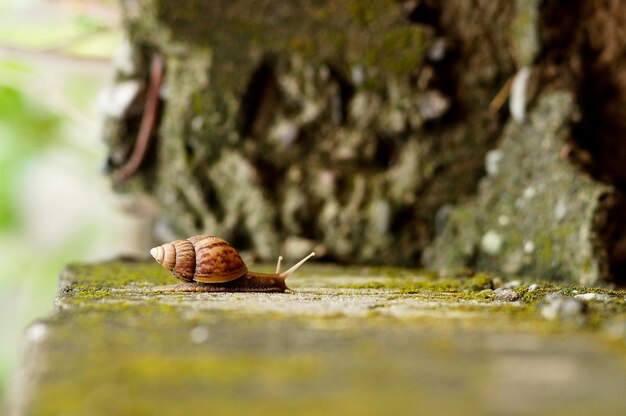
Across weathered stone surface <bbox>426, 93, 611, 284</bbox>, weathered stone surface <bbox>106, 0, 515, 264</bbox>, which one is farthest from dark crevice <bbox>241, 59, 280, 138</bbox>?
weathered stone surface <bbox>426, 93, 611, 284</bbox>

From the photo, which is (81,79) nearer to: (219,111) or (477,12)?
(219,111)

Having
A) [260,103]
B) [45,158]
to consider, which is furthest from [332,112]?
[45,158]

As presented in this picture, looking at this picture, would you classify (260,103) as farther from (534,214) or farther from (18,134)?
(18,134)

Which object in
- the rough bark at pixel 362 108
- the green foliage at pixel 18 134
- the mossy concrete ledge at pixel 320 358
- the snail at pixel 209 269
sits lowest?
the mossy concrete ledge at pixel 320 358

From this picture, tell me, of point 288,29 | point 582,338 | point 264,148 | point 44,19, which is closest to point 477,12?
point 288,29

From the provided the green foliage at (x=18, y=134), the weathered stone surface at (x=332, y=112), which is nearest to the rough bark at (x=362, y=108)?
the weathered stone surface at (x=332, y=112)

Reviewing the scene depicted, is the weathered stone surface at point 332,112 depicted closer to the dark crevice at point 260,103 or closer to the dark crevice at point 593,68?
the dark crevice at point 260,103
